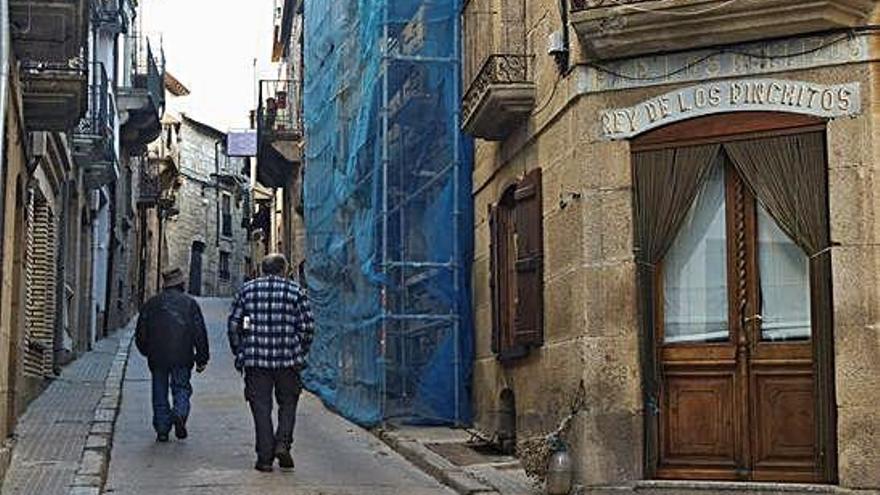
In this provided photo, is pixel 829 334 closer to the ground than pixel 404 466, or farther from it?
farther from it

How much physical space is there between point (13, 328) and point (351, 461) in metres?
2.98

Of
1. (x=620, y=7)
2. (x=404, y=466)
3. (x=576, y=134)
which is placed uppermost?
(x=620, y=7)

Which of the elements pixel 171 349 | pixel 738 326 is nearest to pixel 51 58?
pixel 171 349

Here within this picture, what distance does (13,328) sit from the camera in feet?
35.3

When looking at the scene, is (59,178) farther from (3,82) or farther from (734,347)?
(734,347)

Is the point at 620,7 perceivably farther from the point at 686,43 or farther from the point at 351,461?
the point at 351,461

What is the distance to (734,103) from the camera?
8.91m

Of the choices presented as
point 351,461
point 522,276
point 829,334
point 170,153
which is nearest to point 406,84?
point 522,276

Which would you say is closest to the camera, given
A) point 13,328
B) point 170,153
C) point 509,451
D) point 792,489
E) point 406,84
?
point 792,489

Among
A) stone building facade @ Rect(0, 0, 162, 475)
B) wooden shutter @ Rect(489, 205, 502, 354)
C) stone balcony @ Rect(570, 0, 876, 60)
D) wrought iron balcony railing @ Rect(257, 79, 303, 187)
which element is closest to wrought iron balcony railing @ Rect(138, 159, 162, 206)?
stone building facade @ Rect(0, 0, 162, 475)

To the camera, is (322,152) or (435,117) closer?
(435,117)

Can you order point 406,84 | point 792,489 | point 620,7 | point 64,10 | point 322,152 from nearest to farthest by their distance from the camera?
point 792,489 → point 620,7 → point 64,10 → point 406,84 → point 322,152

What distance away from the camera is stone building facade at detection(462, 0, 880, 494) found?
27.8 ft

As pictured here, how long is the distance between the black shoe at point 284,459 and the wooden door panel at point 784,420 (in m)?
3.57
